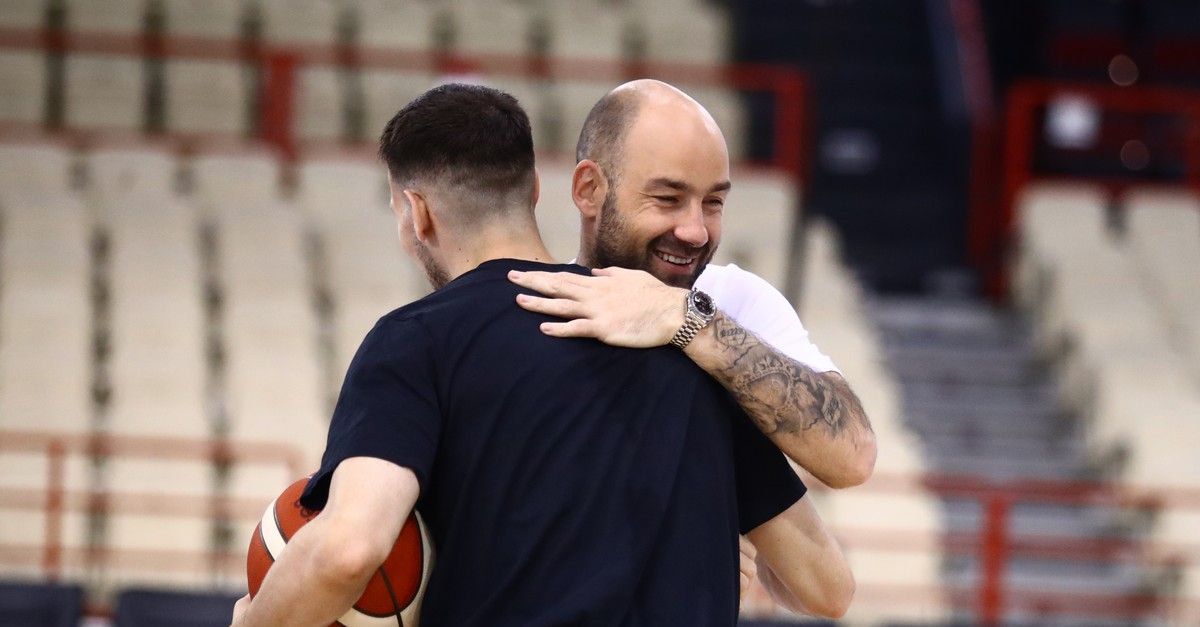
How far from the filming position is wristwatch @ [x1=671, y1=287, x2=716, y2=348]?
109 inches

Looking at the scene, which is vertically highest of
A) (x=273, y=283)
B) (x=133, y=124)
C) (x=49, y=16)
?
(x=49, y=16)

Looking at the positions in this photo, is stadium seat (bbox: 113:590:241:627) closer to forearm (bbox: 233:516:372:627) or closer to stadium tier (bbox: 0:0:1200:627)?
stadium tier (bbox: 0:0:1200:627)

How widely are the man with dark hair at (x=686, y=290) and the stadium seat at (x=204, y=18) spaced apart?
895cm

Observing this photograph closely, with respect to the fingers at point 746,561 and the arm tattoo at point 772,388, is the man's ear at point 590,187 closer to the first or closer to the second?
the arm tattoo at point 772,388

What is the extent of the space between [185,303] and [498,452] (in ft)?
21.6

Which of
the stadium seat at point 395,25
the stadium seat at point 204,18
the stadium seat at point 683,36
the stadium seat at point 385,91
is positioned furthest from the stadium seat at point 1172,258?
the stadium seat at point 204,18

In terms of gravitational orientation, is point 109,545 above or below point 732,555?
below

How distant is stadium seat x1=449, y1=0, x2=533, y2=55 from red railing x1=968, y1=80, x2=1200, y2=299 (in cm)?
339

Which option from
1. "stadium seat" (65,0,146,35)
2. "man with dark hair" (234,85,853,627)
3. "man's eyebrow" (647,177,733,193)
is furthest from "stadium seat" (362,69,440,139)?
"man with dark hair" (234,85,853,627)

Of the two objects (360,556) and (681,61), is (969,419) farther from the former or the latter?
(360,556)

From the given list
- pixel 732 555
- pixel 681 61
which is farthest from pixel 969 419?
pixel 732 555

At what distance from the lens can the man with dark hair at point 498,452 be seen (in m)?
2.52

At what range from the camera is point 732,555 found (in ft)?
9.09

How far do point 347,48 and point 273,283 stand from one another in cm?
301
